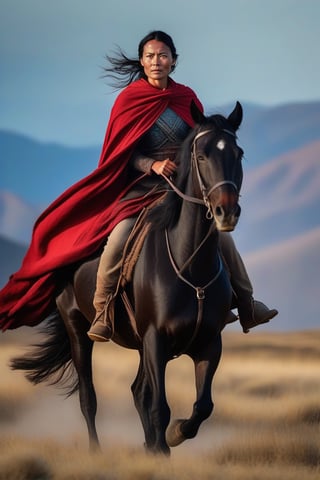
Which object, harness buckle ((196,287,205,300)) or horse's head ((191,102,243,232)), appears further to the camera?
harness buckle ((196,287,205,300))

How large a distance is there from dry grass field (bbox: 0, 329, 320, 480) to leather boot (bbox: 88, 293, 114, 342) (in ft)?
2.86

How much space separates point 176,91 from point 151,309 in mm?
1890

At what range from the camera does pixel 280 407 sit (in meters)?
14.1

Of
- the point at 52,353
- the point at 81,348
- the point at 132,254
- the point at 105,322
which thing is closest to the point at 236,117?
the point at 132,254

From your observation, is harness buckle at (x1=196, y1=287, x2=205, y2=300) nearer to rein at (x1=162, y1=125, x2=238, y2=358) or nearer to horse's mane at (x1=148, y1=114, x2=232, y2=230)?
rein at (x1=162, y1=125, x2=238, y2=358)

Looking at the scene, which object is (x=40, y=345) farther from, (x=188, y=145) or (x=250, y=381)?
(x=250, y=381)

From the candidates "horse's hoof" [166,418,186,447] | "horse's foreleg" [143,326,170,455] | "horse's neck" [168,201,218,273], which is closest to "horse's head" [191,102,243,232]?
"horse's neck" [168,201,218,273]

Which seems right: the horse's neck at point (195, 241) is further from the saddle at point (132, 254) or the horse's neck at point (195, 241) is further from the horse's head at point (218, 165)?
the saddle at point (132, 254)

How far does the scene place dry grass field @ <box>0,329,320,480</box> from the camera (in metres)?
9.33

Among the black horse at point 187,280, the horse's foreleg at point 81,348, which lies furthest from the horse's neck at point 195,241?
the horse's foreleg at point 81,348

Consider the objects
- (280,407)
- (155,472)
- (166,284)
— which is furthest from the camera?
(280,407)

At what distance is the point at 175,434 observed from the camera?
A: 10.0m

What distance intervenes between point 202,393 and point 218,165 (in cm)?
166

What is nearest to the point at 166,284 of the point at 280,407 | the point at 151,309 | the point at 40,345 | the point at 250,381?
the point at 151,309
